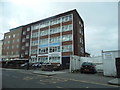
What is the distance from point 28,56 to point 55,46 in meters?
13.7

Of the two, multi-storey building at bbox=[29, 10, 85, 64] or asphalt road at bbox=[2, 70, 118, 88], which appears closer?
asphalt road at bbox=[2, 70, 118, 88]

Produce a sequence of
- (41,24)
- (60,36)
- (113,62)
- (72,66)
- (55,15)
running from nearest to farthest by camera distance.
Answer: (113,62), (72,66), (60,36), (55,15), (41,24)

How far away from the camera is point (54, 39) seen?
121ft

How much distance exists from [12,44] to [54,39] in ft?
89.4

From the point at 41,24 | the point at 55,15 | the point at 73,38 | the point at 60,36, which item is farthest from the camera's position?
the point at 41,24

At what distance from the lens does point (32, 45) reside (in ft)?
144

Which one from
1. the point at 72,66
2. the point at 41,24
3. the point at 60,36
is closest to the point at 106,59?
the point at 72,66

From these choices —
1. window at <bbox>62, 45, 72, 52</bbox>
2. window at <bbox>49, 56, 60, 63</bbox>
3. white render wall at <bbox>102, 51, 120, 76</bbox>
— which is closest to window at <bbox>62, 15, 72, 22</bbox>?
window at <bbox>62, 45, 72, 52</bbox>

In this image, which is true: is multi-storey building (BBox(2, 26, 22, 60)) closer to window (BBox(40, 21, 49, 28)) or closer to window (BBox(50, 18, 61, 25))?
window (BBox(40, 21, 49, 28))

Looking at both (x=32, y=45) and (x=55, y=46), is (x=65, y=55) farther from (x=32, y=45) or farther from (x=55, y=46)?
(x=32, y=45)

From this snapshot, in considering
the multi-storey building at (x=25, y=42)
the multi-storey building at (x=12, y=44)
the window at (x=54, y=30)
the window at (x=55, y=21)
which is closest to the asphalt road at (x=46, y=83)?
the window at (x=54, y=30)

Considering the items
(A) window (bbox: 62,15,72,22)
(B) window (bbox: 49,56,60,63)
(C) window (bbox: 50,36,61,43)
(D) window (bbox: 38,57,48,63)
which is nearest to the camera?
(B) window (bbox: 49,56,60,63)

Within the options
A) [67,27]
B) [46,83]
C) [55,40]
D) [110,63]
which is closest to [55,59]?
[55,40]

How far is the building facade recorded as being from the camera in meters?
33.3
